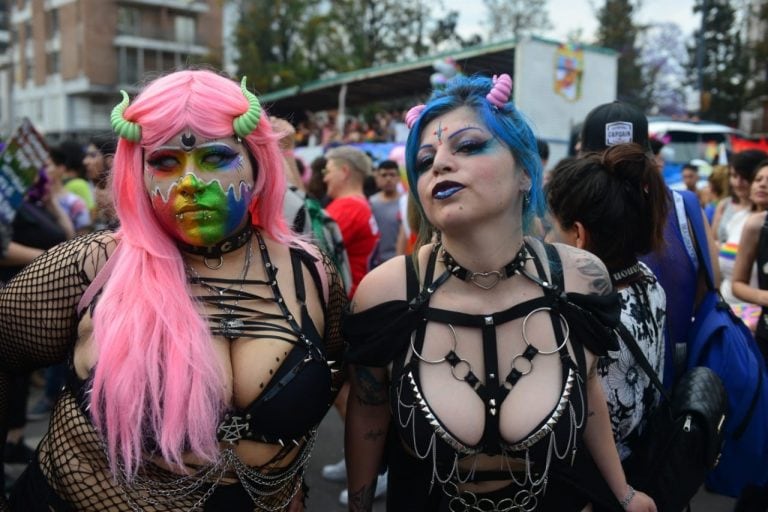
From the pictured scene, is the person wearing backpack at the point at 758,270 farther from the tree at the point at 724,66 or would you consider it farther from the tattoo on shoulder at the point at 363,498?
the tree at the point at 724,66

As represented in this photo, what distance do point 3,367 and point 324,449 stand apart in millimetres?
2909

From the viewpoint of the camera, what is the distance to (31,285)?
1.66 metres

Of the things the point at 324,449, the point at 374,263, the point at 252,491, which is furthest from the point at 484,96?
the point at 374,263

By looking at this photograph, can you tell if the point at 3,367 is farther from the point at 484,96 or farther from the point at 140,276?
the point at 484,96

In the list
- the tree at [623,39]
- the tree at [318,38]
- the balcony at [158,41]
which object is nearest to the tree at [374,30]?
the tree at [318,38]

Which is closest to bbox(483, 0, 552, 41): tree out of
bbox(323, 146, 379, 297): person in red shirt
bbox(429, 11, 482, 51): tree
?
bbox(429, 11, 482, 51): tree

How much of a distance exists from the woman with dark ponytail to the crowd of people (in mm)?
283

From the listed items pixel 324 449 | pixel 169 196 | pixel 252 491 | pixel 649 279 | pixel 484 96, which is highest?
pixel 484 96

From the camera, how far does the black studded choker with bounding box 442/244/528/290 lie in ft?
5.63

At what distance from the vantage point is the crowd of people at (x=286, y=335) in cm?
159

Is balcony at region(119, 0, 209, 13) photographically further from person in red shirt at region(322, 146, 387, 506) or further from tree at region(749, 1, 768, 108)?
person in red shirt at region(322, 146, 387, 506)

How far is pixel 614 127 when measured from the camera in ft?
9.96

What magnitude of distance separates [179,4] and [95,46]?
5.86 m

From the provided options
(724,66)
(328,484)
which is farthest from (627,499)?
(724,66)
